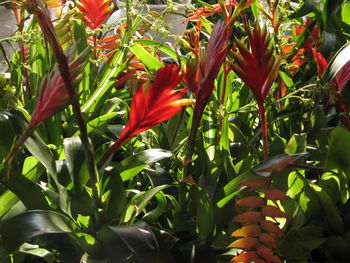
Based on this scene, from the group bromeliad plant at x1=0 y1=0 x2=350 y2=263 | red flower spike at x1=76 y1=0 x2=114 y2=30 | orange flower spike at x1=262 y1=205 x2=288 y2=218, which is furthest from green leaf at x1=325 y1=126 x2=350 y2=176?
red flower spike at x1=76 y1=0 x2=114 y2=30

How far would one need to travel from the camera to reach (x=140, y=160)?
1.98 feet

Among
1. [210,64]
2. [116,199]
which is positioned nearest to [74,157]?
[116,199]

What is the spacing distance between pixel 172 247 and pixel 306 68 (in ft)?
1.46

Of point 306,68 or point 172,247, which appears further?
point 306,68

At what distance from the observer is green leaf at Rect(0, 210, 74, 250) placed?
48cm

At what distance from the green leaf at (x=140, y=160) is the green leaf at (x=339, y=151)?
0.18 m

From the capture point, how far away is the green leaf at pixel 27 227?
48cm

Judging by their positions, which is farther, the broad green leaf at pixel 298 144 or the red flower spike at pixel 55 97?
the broad green leaf at pixel 298 144

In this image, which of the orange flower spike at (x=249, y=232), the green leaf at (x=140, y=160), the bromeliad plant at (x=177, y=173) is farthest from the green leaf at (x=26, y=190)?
the orange flower spike at (x=249, y=232)

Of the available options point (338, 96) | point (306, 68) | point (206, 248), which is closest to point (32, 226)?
point (206, 248)

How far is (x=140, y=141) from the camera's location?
28.7 inches

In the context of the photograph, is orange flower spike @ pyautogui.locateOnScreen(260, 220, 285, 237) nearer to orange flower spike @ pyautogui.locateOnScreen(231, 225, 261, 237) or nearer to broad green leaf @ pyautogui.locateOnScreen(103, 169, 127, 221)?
orange flower spike @ pyautogui.locateOnScreen(231, 225, 261, 237)

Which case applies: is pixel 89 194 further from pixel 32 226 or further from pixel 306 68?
pixel 306 68

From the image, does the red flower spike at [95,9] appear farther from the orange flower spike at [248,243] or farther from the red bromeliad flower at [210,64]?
the orange flower spike at [248,243]
